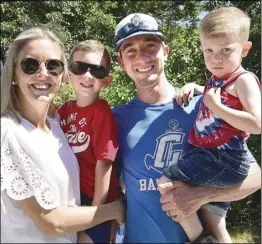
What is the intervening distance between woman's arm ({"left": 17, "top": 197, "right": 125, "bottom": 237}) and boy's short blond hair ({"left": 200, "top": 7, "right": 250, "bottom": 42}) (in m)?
1.03

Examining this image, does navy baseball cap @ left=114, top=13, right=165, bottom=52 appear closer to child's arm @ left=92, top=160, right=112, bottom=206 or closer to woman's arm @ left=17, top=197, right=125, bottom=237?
child's arm @ left=92, top=160, right=112, bottom=206

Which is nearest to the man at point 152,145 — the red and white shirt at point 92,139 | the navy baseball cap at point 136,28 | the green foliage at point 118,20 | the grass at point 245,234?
the navy baseball cap at point 136,28

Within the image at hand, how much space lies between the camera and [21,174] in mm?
1855

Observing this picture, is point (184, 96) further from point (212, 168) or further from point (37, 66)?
point (37, 66)

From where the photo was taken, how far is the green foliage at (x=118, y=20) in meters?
6.41

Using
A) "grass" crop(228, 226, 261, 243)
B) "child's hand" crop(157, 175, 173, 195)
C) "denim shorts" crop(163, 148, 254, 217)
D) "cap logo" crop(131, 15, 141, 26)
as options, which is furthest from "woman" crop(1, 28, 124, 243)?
"grass" crop(228, 226, 261, 243)

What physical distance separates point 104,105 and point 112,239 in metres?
→ 0.73

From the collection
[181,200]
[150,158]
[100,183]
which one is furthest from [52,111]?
[181,200]

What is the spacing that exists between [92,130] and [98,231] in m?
0.53

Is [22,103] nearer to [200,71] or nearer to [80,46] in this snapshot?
[80,46]

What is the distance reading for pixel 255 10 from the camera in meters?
7.19

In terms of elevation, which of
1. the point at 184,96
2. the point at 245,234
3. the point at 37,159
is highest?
the point at 184,96

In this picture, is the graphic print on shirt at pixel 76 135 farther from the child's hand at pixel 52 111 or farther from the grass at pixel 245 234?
the grass at pixel 245 234

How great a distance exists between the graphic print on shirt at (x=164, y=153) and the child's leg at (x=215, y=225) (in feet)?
1.17
